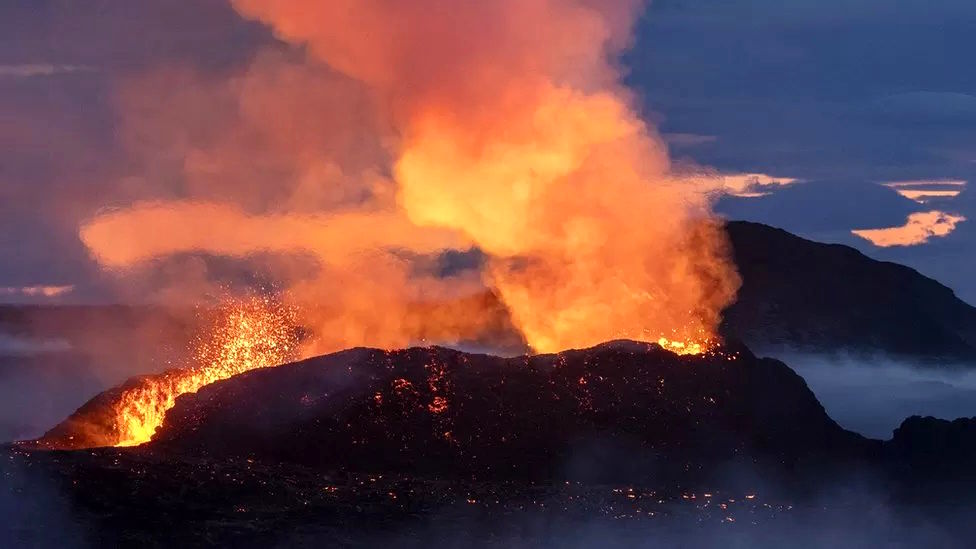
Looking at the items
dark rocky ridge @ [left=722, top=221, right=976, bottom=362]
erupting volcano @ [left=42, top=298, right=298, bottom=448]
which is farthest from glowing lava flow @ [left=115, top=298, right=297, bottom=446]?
dark rocky ridge @ [left=722, top=221, right=976, bottom=362]

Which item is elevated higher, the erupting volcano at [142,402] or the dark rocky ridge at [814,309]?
the dark rocky ridge at [814,309]

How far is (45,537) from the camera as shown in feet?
193

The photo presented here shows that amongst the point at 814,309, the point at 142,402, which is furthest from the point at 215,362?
the point at 814,309

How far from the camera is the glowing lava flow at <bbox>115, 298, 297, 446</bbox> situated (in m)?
76.7

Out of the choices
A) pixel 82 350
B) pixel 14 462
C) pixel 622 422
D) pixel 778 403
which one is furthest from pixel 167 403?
pixel 82 350

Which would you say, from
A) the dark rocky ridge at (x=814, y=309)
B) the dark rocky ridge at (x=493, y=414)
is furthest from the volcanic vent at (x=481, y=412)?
the dark rocky ridge at (x=814, y=309)

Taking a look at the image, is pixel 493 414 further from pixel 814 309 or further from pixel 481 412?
pixel 814 309

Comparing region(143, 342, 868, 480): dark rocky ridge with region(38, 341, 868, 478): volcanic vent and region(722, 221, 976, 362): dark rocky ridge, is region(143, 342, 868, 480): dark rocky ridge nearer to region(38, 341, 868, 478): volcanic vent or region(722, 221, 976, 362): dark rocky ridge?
region(38, 341, 868, 478): volcanic vent

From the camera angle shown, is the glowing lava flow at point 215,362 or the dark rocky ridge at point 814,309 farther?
the dark rocky ridge at point 814,309

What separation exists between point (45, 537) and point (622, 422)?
27.1 m

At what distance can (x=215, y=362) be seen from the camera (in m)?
84.8

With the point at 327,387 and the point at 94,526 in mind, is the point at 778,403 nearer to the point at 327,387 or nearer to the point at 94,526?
the point at 327,387

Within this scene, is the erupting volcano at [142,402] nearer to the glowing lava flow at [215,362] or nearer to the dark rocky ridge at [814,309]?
the glowing lava flow at [215,362]

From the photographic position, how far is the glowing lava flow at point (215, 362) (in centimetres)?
7669
